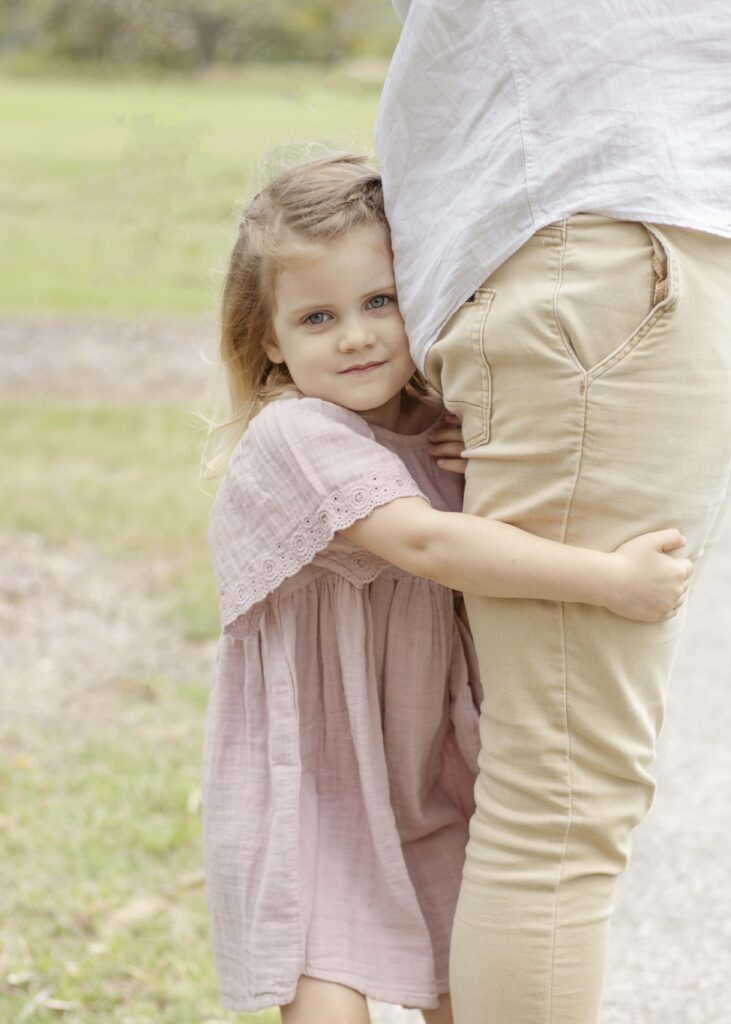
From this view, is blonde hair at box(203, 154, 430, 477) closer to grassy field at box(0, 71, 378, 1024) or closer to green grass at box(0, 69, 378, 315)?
grassy field at box(0, 71, 378, 1024)

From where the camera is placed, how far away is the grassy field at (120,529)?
9.85 ft

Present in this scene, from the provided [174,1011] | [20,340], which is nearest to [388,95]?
[174,1011]

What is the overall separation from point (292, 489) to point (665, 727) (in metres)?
2.49

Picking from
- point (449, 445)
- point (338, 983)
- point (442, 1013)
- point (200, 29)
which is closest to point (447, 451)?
point (449, 445)

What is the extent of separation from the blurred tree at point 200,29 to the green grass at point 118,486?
5.40m

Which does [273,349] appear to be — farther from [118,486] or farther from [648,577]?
[118,486]

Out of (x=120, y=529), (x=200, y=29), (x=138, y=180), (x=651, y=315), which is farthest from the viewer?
(x=200, y=29)

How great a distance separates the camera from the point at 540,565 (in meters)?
1.75

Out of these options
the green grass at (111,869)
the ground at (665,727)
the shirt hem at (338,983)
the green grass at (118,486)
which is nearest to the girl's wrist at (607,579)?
the shirt hem at (338,983)

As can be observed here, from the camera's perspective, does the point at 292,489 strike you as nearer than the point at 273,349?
Yes

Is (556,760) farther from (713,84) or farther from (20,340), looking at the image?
(20,340)

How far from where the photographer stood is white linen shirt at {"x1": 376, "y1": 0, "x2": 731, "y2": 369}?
167 cm

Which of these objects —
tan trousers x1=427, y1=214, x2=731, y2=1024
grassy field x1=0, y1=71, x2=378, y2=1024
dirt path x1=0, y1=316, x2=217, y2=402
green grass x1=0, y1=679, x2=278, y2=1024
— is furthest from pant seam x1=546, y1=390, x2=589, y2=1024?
dirt path x1=0, y1=316, x2=217, y2=402

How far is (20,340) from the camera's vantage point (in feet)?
27.8
